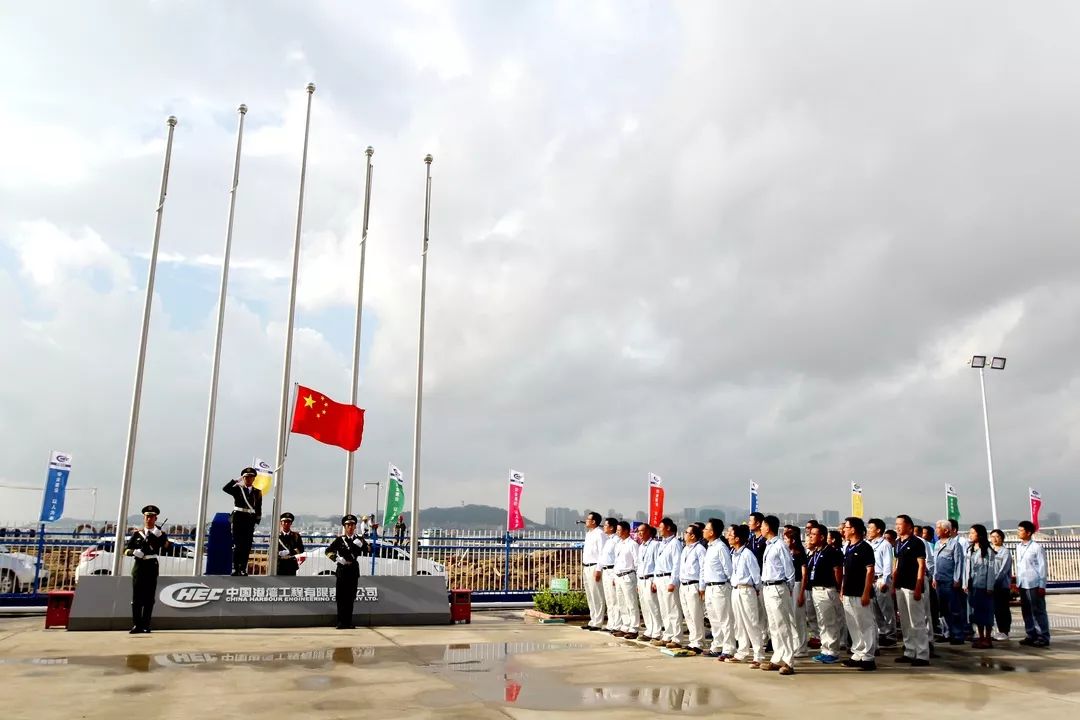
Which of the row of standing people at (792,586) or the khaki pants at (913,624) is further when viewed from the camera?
the khaki pants at (913,624)

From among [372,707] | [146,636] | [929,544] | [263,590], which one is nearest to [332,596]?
[263,590]

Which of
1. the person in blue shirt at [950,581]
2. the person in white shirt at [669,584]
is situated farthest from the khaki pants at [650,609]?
the person in blue shirt at [950,581]

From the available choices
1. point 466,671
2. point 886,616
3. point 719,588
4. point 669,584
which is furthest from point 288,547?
point 886,616

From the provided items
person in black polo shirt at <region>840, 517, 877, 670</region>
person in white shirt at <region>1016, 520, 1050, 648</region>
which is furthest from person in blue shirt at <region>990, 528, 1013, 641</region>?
person in black polo shirt at <region>840, 517, 877, 670</region>

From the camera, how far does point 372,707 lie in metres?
6.63

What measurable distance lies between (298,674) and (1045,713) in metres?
6.93

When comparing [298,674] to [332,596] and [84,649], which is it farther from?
[332,596]

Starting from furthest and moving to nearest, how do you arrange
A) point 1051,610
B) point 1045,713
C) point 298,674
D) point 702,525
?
point 1051,610 → point 702,525 → point 298,674 → point 1045,713

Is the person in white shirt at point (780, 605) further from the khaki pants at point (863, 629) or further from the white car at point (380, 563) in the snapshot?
the white car at point (380, 563)

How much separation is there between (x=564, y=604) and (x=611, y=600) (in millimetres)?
1938

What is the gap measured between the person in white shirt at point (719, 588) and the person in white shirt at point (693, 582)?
0.30 metres

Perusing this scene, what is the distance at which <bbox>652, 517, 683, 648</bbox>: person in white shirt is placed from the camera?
10328mm

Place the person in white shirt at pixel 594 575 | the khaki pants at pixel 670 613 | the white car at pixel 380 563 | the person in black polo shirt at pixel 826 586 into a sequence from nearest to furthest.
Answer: the person in black polo shirt at pixel 826 586
the khaki pants at pixel 670 613
the person in white shirt at pixel 594 575
the white car at pixel 380 563

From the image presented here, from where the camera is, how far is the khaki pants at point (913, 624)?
9.21 metres
